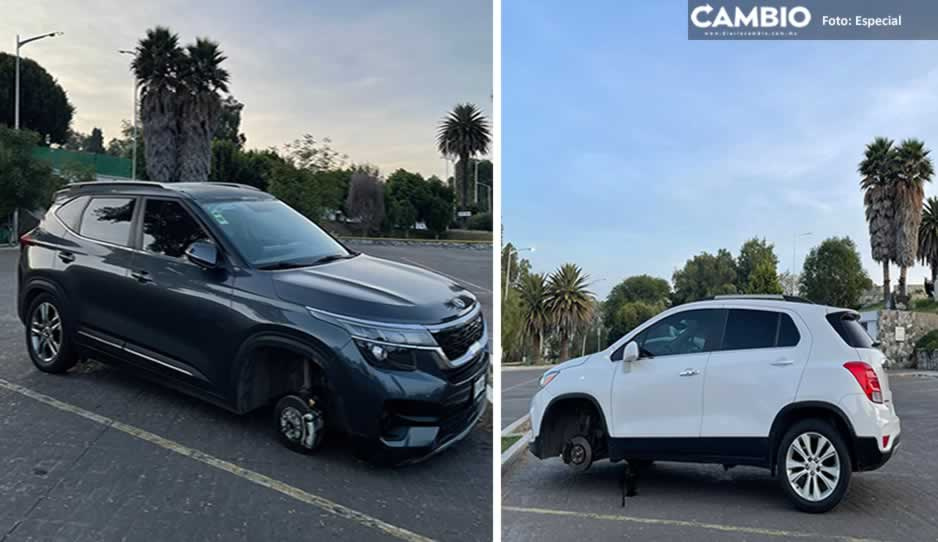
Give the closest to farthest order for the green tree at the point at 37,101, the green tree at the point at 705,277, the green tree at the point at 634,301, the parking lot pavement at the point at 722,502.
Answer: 1. the parking lot pavement at the point at 722,502
2. the green tree at the point at 705,277
3. the green tree at the point at 634,301
4. the green tree at the point at 37,101

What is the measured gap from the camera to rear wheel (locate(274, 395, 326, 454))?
234 cm

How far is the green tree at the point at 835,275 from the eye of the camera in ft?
7.57

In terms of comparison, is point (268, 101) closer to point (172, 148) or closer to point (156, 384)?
Result: point (172, 148)

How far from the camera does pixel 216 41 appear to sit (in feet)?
9.43

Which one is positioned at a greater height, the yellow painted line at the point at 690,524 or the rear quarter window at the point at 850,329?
the rear quarter window at the point at 850,329

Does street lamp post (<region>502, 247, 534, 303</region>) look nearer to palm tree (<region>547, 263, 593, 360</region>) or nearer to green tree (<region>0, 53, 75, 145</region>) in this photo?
palm tree (<region>547, 263, 593, 360</region>)

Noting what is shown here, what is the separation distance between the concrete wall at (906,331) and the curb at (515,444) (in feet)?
4.29

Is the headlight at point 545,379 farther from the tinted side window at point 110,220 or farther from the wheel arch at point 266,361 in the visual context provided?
the tinted side window at point 110,220

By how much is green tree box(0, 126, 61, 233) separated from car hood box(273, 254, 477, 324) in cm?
122

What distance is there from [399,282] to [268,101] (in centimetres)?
111

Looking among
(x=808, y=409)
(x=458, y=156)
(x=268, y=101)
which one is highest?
(x=268, y=101)

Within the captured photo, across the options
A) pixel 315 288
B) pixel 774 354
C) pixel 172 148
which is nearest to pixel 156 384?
pixel 315 288

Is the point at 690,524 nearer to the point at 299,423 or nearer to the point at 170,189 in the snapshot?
the point at 299,423

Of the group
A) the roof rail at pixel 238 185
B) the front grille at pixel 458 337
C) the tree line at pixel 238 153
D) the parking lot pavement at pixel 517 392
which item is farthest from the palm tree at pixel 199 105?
the parking lot pavement at pixel 517 392
